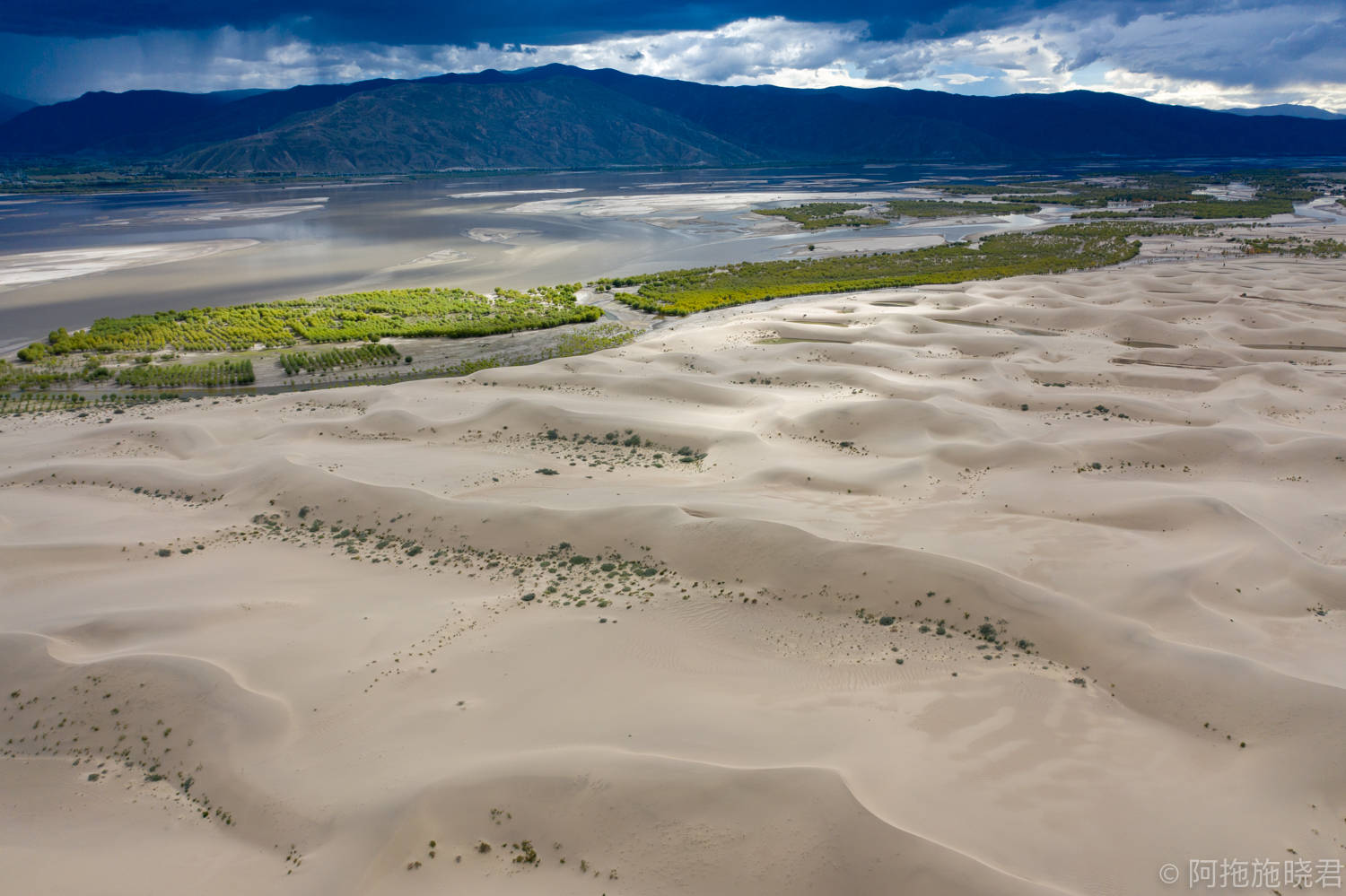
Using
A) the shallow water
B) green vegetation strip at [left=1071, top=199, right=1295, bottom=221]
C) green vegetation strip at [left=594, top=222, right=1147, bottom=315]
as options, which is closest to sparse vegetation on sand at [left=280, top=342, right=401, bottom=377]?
green vegetation strip at [left=594, top=222, right=1147, bottom=315]

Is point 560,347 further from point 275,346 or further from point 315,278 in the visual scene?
point 315,278

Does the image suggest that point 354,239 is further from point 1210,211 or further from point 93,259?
point 1210,211

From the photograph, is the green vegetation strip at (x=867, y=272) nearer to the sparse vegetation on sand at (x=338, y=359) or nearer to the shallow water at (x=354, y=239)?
the shallow water at (x=354, y=239)

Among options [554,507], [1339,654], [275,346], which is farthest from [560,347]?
[1339,654]

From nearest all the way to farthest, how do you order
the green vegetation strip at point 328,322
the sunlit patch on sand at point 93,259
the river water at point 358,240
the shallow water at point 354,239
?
1. the green vegetation strip at point 328,322
2. the shallow water at point 354,239
3. the river water at point 358,240
4. the sunlit patch on sand at point 93,259

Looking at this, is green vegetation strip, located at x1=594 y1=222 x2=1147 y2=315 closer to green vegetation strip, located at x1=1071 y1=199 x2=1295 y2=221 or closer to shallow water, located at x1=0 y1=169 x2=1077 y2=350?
shallow water, located at x1=0 y1=169 x2=1077 y2=350

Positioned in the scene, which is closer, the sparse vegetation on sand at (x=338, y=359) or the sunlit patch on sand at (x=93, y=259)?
the sparse vegetation on sand at (x=338, y=359)

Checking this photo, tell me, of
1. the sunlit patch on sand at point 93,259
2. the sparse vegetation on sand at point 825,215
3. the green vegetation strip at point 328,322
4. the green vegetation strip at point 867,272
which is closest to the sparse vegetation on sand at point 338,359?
the green vegetation strip at point 328,322

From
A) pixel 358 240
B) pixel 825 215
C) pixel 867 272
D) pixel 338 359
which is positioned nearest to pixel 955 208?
pixel 825 215
